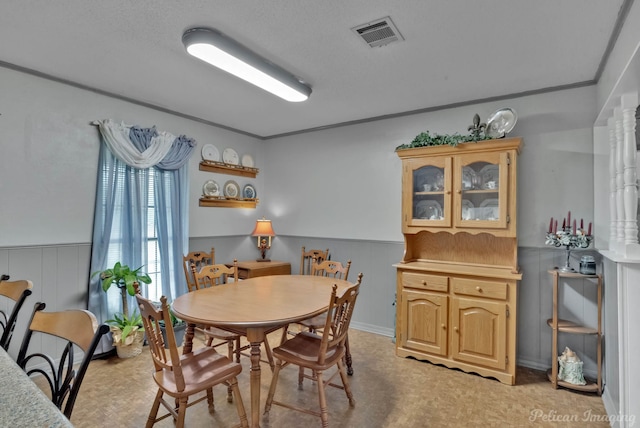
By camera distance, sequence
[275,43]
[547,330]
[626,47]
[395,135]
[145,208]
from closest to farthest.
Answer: [626,47] → [275,43] → [547,330] → [145,208] → [395,135]

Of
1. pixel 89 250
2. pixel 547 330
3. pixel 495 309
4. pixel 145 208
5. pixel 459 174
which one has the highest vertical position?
pixel 459 174

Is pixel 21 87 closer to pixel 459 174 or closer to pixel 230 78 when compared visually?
pixel 230 78

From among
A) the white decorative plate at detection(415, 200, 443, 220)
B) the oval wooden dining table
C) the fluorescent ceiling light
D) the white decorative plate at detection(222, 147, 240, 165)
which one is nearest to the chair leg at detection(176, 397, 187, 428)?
the oval wooden dining table

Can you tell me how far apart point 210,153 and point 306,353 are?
2.95 m

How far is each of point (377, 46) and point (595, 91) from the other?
2001 mm

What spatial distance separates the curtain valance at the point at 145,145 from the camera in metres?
3.24

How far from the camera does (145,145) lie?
3.51 metres

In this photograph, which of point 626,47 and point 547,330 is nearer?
point 626,47

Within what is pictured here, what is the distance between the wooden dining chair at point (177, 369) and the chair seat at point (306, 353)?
1.19 ft

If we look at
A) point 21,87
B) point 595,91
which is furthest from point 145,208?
point 595,91

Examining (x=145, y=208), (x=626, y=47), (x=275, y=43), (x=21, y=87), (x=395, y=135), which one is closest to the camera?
(x=626, y=47)

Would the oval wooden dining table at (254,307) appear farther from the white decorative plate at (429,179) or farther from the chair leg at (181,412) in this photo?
the white decorative plate at (429,179)

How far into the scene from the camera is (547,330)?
302cm

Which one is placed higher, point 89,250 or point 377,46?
point 377,46
